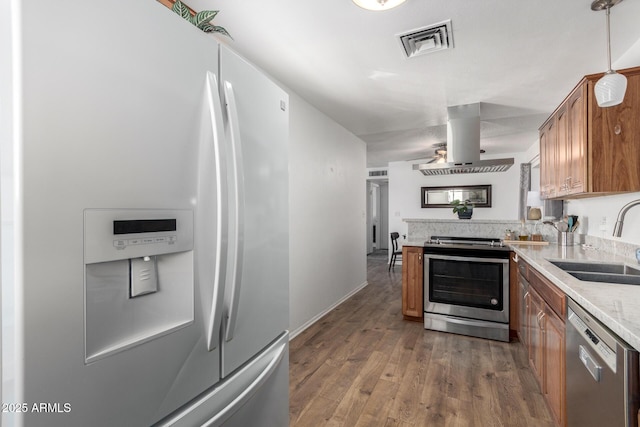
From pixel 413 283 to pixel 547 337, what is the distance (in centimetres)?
175

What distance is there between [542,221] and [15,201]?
4.41 metres

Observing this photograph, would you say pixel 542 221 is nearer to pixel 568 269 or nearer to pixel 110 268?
pixel 568 269

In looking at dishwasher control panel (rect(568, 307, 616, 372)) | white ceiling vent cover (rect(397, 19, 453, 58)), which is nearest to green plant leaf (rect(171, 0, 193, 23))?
white ceiling vent cover (rect(397, 19, 453, 58))

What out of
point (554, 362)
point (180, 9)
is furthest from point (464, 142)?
point (180, 9)

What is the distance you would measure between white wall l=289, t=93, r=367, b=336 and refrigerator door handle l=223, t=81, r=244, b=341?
6.47 feet

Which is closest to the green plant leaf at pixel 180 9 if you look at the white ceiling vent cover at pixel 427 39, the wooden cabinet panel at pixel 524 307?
the white ceiling vent cover at pixel 427 39

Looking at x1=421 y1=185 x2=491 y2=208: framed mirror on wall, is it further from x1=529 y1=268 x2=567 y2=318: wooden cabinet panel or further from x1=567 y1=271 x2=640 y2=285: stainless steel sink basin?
x1=567 y1=271 x2=640 y2=285: stainless steel sink basin

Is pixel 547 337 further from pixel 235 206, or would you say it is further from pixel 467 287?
pixel 235 206

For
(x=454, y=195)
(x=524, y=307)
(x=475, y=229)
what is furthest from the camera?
(x=454, y=195)

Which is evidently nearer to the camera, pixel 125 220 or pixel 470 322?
pixel 125 220

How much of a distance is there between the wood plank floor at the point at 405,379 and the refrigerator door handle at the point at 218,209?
140 cm

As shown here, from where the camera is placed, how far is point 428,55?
7.82 feet

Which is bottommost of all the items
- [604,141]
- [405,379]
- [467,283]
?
[405,379]

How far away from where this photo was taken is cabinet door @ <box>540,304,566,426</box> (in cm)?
165
